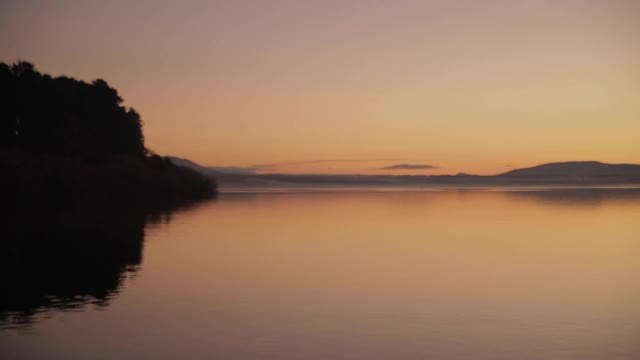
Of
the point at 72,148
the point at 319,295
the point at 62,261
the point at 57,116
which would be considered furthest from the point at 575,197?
the point at 62,261

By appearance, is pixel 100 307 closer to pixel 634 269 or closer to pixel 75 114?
pixel 634 269

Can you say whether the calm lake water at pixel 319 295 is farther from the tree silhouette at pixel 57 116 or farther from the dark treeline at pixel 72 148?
the tree silhouette at pixel 57 116

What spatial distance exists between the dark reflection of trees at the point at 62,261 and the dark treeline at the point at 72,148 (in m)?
17.9

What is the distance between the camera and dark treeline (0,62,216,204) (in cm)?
5681

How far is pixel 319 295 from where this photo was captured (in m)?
16.7

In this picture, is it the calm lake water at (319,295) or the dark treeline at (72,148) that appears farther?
the dark treeline at (72,148)

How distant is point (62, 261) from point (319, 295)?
10.3 metres

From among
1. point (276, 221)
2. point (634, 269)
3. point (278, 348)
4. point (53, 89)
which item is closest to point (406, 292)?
point (278, 348)

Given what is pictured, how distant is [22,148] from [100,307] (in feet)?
172

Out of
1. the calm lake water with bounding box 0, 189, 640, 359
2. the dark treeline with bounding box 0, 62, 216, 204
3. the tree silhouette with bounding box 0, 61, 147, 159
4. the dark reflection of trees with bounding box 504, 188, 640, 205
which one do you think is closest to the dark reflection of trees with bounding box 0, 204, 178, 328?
the calm lake water with bounding box 0, 189, 640, 359

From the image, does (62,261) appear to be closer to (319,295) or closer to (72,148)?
(319,295)

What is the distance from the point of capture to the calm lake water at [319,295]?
11.9 metres

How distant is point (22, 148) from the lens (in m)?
61.6

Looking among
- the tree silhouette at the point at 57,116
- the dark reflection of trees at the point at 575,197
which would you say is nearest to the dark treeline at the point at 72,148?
the tree silhouette at the point at 57,116
